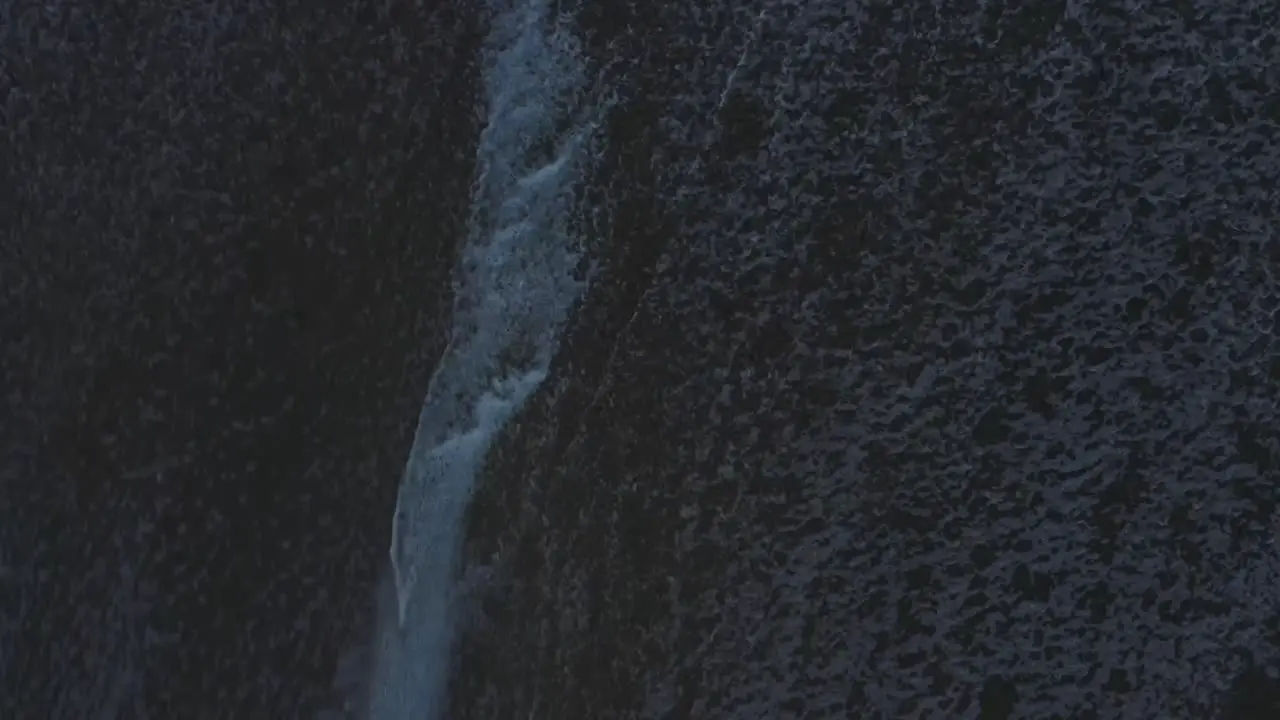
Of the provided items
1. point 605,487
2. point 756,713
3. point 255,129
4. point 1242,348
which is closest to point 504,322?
point 605,487

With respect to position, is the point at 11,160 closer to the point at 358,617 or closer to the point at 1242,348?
the point at 358,617

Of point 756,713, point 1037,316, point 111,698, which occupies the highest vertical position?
point 111,698

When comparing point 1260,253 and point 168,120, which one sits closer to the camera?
point 1260,253

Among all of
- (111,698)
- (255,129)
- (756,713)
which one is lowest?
(756,713)

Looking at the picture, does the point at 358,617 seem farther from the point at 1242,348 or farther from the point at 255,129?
the point at 1242,348

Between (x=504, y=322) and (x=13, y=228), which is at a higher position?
(x=13, y=228)

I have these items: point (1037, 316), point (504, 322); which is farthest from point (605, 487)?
point (1037, 316)

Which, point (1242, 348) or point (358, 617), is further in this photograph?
point (358, 617)
